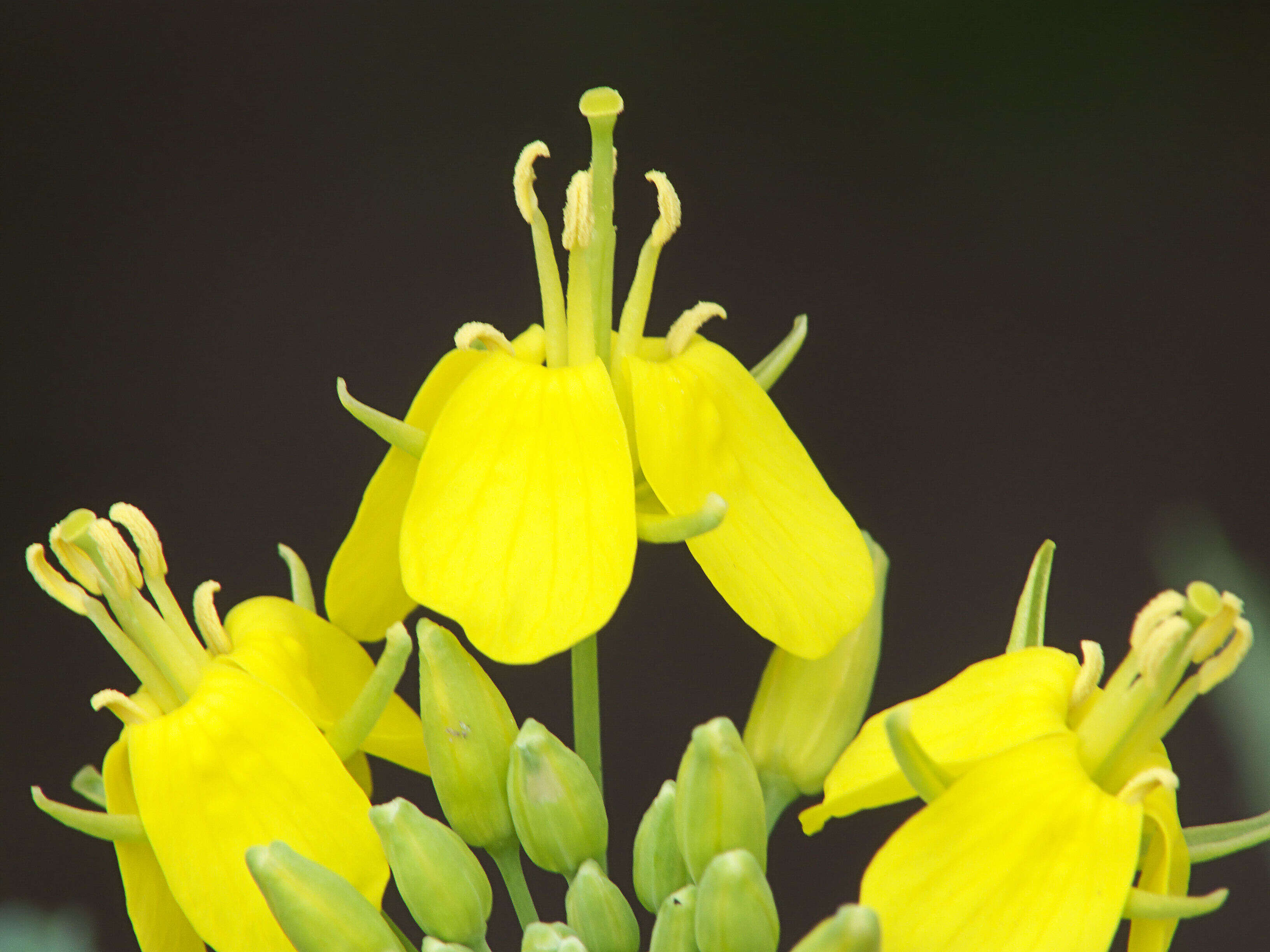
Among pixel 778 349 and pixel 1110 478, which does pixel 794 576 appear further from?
pixel 1110 478

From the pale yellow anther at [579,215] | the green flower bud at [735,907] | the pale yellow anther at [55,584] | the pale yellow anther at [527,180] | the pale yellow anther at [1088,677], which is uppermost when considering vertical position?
the pale yellow anther at [527,180]

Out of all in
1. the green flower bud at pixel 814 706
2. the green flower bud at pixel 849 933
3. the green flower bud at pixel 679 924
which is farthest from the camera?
the green flower bud at pixel 814 706

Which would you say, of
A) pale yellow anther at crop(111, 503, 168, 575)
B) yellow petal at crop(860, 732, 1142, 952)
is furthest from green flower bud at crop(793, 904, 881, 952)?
pale yellow anther at crop(111, 503, 168, 575)

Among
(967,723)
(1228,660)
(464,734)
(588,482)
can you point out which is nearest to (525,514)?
(588,482)

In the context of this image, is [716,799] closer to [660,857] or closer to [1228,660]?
[660,857]

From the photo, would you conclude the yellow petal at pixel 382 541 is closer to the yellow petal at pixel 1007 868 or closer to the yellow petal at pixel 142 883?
the yellow petal at pixel 142 883

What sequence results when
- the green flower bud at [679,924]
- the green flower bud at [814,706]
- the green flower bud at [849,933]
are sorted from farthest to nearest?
1. the green flower bud at [814,706]
2. the green flower bud at [679,924]
3. the green flower bud at [849,933]

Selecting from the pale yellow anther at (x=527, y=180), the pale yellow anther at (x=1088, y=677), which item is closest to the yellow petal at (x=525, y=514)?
the pale yellow anther at (x=527, y=180)

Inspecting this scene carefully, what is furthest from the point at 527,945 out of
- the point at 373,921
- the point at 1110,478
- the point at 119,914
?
the point at 1110,478

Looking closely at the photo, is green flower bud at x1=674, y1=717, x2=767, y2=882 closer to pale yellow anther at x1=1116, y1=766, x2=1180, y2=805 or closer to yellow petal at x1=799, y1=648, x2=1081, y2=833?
yellow petal at x1=799, y1=648, x2=1081, y2=833
